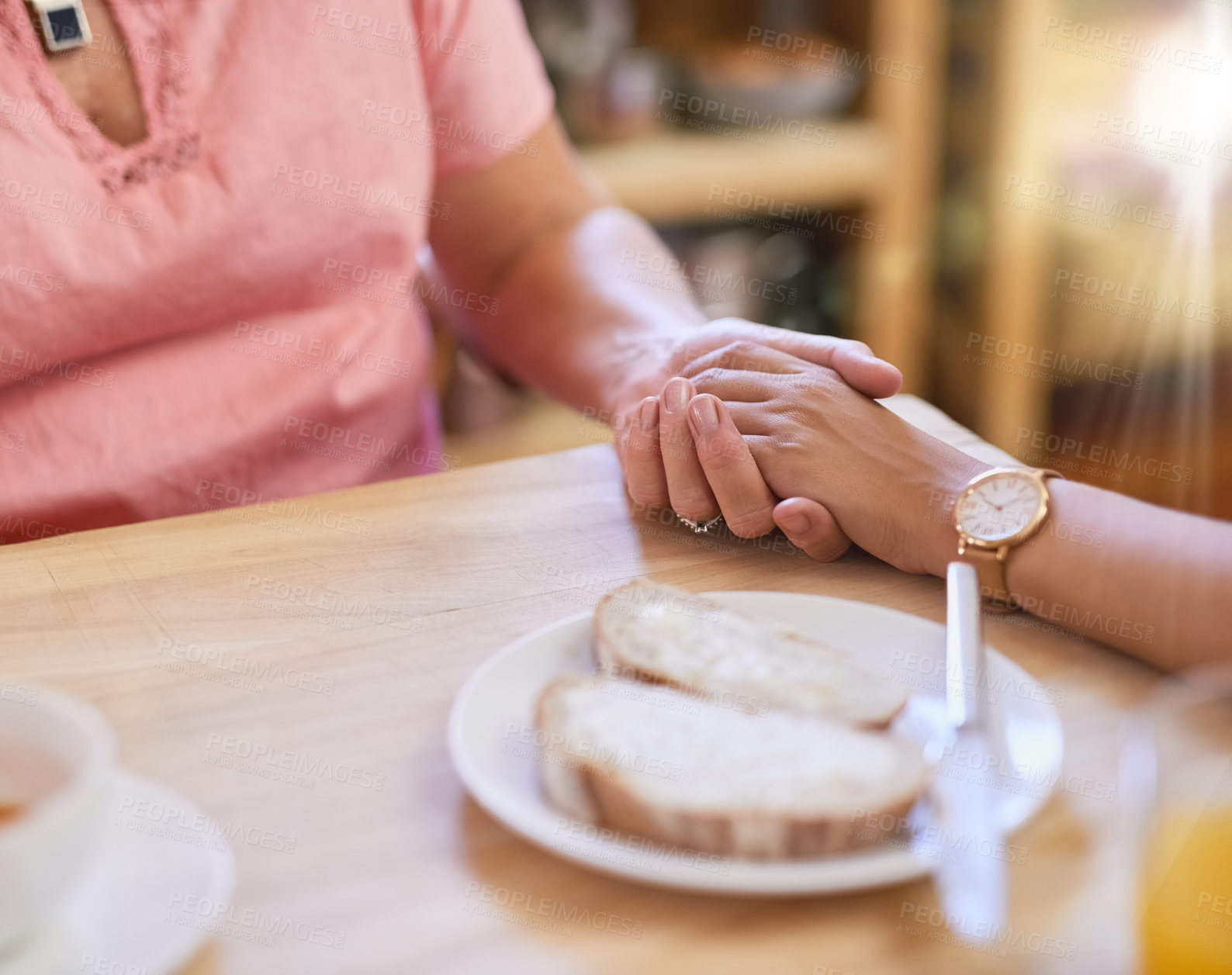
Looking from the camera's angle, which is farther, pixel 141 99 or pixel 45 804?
pixel 141 99

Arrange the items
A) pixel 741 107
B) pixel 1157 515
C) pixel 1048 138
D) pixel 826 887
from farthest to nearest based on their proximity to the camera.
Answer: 1. pixel 1048 138
2. pixel 741 107
3. pixel 1157 515
4. pixel 826 887

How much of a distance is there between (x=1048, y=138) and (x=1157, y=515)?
6.21ft

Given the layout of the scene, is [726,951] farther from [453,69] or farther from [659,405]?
[453,69]

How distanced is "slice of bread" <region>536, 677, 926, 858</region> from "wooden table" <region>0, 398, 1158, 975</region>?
0.08ft

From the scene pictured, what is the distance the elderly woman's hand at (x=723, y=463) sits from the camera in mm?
744

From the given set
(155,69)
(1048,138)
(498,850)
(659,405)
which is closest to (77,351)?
(155,69)

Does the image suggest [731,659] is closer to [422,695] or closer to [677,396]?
[422,695]

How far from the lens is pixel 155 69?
0.87 m
